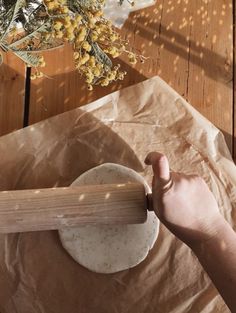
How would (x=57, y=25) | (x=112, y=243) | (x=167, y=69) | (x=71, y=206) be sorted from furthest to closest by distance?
(x=167, y=69)
(x=112, y=243)
(x=71, y=206)
(x=57, y=25)

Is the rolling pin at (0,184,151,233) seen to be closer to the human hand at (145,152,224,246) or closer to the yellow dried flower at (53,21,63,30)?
the human hand at (145,152,224,246)

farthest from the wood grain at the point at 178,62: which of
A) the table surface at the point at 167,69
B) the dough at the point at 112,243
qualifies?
the dough at the point at 112,243

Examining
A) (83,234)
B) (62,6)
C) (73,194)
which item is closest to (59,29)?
(62,6)

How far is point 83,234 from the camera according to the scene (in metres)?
0.83

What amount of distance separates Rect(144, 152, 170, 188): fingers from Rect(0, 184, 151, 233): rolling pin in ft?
0.23

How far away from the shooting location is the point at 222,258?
0.66 meters

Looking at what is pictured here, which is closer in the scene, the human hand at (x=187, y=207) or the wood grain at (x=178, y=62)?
the human hand at (x=187, y=207)

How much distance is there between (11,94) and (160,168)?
1.39 feet

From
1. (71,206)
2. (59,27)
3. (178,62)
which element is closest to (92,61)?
(59,27)

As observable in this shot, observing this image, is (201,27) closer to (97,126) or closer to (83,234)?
(97,126)

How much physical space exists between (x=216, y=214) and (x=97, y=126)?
0.31 meters

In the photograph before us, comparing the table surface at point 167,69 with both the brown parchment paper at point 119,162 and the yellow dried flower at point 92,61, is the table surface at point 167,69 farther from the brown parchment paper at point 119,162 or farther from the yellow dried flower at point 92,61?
the yellow dried flower at point 92,61

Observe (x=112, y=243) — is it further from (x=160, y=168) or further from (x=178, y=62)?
(x=178, y=62)

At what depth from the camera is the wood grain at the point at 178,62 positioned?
918mm
